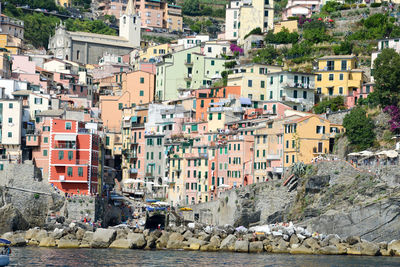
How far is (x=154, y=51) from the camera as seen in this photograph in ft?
470

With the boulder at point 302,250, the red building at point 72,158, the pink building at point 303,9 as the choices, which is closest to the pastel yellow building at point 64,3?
the pink building at point 303,9

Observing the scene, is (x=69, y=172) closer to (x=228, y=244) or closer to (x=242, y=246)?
(x=228, y=244)

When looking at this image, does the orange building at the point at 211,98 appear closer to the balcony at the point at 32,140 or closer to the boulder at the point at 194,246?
the balcony at the point at 32,140

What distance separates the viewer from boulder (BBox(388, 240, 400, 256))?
252 ft

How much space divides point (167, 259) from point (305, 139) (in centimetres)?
2495

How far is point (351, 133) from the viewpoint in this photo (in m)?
94.0

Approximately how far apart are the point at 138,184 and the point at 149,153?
396cm

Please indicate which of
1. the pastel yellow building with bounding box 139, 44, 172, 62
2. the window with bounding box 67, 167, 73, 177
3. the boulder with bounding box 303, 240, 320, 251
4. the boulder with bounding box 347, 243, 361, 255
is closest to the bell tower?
the pastel yellow building with bounding box 139, 44, 172, 62

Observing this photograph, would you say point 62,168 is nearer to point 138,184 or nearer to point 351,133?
point 138,184

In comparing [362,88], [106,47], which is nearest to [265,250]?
[362,88]

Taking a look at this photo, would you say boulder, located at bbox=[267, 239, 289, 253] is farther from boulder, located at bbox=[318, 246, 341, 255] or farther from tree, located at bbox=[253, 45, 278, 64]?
tree, located at bbox=[253, 45, 278, 64]

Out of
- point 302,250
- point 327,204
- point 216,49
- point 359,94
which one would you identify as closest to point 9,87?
point 216,49

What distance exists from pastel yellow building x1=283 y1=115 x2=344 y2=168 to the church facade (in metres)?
65.9

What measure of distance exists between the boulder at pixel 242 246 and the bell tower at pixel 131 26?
3385 inches
